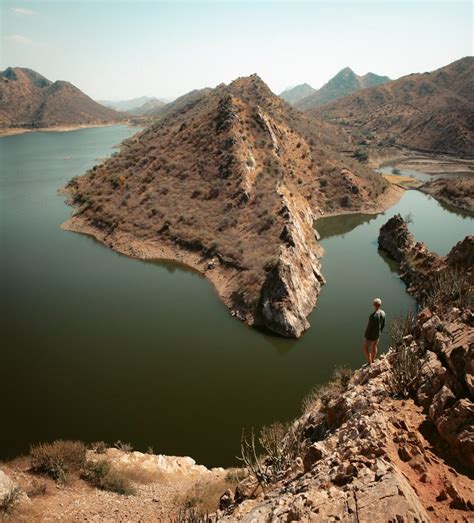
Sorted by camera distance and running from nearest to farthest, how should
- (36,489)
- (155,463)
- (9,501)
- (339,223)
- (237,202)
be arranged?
(9,501)
(36,489)
(155,463)
(237,202)
(339,223)

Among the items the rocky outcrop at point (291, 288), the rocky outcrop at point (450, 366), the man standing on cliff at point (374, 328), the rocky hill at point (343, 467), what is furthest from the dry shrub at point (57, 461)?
the rocky outcrop at point (291, 288)

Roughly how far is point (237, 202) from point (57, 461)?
121 feet

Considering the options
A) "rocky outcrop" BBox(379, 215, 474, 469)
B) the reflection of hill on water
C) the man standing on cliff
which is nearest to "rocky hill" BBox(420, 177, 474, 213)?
the reflection of hill on water

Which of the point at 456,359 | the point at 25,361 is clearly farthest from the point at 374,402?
the point at 25,361

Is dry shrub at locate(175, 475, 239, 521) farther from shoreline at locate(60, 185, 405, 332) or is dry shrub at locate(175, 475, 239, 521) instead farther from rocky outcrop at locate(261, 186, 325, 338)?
shoreline at locate(60, 185, 405, 332)

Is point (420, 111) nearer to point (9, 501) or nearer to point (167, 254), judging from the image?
point (167, 254)

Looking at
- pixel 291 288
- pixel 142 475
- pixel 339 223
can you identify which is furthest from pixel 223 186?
pixel 142 475

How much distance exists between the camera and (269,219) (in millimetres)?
39562

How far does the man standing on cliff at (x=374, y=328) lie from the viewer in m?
12.6

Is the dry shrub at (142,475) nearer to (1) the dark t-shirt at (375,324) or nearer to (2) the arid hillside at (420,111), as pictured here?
(1) the dark t-shirt at (375,324)

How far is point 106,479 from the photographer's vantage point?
1297 cm

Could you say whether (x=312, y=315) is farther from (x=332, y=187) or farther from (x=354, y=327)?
(x=332, y=187)

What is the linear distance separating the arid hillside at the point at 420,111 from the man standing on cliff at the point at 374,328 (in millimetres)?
113345

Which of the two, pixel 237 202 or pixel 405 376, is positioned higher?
pixel 237 202
